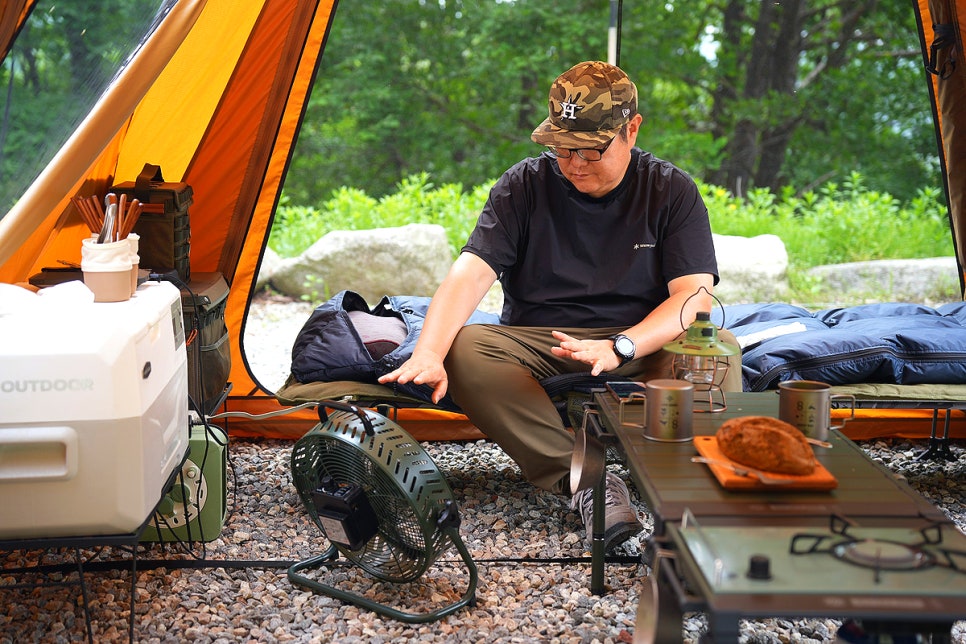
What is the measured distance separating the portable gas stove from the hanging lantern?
521 millimetres

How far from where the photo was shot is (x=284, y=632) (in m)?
2.12

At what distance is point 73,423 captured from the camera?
1758 millimetres

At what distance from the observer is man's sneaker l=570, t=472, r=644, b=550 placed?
2.41m

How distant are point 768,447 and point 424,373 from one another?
99cm

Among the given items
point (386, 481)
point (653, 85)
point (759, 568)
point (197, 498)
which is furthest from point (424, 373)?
point (653, 85)

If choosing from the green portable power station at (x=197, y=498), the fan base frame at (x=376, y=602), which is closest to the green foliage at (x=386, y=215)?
the green portable power station at (x=197, y=498)

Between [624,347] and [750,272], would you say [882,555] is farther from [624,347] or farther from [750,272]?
[750,272]

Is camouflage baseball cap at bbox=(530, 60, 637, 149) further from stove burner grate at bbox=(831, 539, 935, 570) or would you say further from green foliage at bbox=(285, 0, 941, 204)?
green foliage at bbox=(285, 0, 941, 204)

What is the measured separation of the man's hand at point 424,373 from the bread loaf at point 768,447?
90 cm

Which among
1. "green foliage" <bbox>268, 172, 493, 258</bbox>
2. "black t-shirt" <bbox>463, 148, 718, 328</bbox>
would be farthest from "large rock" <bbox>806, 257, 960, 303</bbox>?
"black t-shirt" <bbox>463, 148, 718, 328</bbox>

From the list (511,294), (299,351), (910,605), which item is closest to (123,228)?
(299,351)

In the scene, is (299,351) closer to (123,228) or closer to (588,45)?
(123,228)

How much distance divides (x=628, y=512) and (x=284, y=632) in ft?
2.81

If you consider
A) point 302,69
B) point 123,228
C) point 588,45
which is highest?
point 588,45
